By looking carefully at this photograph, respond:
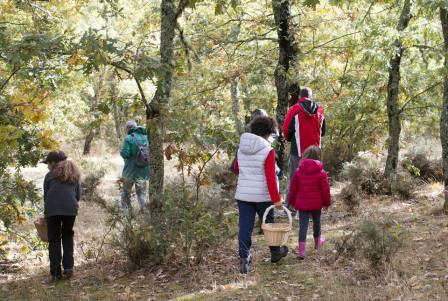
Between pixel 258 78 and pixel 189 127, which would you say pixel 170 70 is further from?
pixel 258 78

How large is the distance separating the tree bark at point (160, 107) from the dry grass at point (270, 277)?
0.95m

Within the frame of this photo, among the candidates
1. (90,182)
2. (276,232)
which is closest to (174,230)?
(276,232)

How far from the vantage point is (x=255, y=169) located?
248 inches

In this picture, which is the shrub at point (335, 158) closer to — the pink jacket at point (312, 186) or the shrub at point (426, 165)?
the shrub at point (426, 165)

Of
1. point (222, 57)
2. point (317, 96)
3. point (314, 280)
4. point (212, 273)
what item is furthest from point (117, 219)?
point (317, 96)

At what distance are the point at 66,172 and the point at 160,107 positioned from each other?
1.60 meters

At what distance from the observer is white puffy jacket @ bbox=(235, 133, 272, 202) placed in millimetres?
6297

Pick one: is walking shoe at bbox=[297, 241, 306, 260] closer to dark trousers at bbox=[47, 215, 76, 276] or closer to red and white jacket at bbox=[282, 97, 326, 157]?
red and white jacket at bbox=[282, 97, 326, 157]

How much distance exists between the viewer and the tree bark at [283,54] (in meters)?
9.27

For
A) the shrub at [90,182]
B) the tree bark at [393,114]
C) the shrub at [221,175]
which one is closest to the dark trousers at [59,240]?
the tree bark at [393,114]

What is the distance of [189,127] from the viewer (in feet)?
21.5

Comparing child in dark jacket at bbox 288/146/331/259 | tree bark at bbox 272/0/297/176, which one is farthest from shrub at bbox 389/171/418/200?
child in dark jacket at bbox 288/146/331/259

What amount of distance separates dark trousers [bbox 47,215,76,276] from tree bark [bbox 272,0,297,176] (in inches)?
145

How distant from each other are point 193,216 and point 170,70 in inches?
70.1
